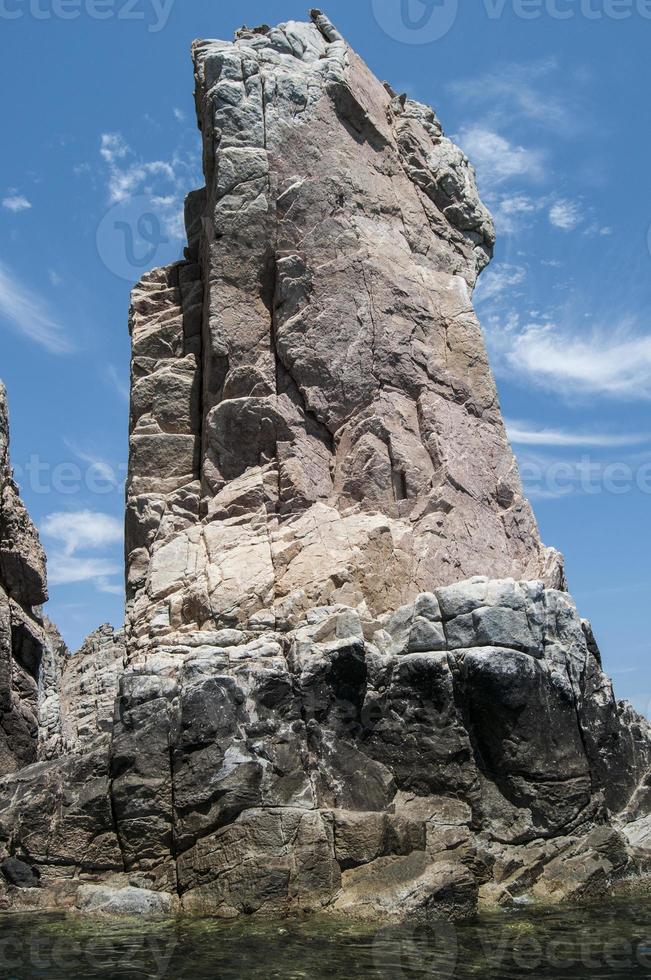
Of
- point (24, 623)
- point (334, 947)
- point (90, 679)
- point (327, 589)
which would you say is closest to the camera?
point (334, 947)

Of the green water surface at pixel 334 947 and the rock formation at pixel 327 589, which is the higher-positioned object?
the rock formation at pixel 327 589

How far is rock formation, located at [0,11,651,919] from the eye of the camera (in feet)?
37.7

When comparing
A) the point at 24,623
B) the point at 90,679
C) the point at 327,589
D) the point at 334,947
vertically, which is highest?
the point at 90,679

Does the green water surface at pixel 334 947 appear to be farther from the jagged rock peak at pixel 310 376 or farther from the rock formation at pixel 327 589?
the jagged rock peak at pixel 310 376

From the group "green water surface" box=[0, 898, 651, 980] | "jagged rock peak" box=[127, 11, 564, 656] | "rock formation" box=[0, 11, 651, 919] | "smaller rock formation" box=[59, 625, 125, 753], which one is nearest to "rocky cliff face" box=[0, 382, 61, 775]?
"smaller rock formation" box=[59, 625, 125, 753]

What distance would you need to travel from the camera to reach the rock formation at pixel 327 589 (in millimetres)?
11492

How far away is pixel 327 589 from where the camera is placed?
44.1 ft

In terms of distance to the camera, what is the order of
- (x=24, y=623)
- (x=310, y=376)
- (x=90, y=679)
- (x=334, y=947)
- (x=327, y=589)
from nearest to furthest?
(x=334, y=947) → (x=327, y=589) → (x=310, y=376) → (x=24, y=623) → (x=90, y=679)

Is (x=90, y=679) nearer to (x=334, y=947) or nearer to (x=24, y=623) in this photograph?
(x=24, y=623)

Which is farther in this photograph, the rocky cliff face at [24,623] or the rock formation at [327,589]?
the rocky cliff face at [24,623]

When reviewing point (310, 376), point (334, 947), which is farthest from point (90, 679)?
point (334, 947)

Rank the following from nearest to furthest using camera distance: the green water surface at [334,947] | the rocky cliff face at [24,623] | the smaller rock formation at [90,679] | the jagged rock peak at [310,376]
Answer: the green water surface at [334,947] → the jagged rock peak at [310,376] → the rocky cliff face at [24,623] → the smaller rock formation at [90,679]

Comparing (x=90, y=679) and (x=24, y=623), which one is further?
(x=90, y=679)

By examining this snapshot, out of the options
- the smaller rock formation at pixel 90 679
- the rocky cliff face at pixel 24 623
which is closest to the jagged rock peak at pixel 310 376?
the rocky cliff face at pixel 24 623
